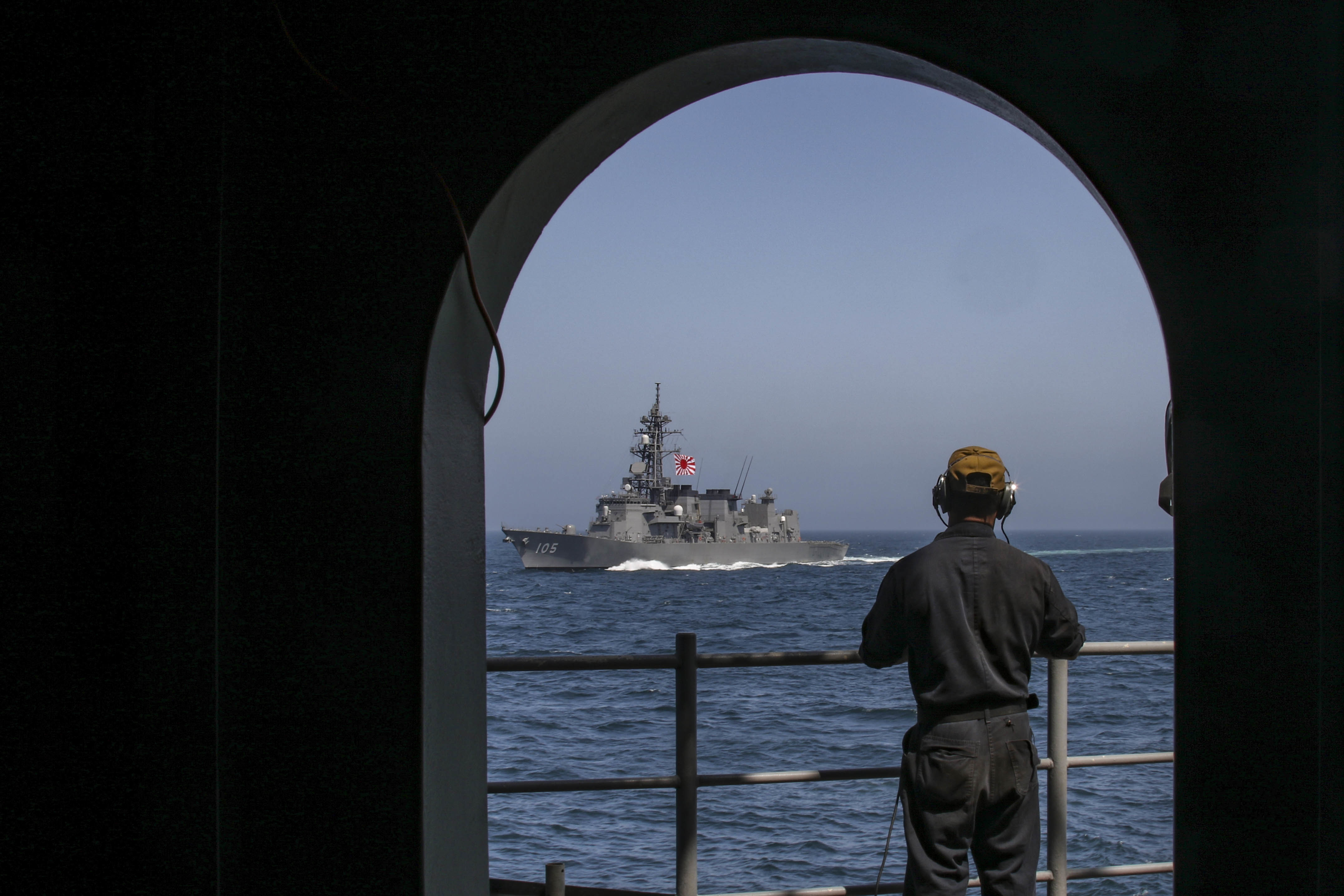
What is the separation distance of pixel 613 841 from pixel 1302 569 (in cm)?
1209

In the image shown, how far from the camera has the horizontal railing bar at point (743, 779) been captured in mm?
2658

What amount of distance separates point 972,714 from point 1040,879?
2.62 feet

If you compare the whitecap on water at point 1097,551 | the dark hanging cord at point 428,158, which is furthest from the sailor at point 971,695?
the whitecap on water at point 1097,551

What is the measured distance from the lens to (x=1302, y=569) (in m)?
1.84

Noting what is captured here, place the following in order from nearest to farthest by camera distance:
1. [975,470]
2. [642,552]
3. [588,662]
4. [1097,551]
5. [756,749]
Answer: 1. [975,470]
2. [588,662]
3. [756,749]
4. [642,552]
5. [1097,551]

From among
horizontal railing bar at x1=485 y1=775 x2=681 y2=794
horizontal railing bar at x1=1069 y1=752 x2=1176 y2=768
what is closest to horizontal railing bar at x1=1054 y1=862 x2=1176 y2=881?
horizontal railing bar at x1=1069 y1=752 x2=1176 y2=768

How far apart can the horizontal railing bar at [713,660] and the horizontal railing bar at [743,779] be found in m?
0.31

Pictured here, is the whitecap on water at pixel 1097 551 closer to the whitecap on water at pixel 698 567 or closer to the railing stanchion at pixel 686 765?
the whitecap on water at pixel 698 567

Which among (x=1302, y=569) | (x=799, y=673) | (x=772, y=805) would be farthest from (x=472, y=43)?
(x=799, y=673)

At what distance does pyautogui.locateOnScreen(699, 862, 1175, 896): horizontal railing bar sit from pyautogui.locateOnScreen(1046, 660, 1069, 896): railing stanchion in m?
0.04

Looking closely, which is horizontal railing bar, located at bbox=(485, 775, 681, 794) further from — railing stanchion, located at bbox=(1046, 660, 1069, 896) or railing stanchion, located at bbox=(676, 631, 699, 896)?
railing stanchion, located at bbox=(1046, 660, 1069, 896)

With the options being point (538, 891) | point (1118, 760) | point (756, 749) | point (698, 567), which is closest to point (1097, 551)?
point (698, 567)

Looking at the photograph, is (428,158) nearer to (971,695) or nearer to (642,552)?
(971,695)

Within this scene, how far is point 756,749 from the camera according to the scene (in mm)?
17578
